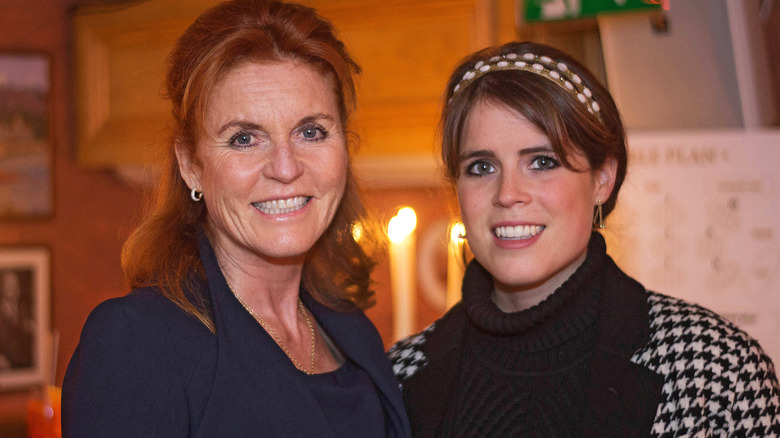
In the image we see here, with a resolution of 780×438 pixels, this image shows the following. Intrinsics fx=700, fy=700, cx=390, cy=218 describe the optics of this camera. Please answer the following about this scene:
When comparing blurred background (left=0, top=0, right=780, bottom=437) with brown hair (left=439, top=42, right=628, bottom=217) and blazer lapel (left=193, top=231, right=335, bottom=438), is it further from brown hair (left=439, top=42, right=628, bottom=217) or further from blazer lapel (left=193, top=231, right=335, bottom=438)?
blazer lapel (left=193, top=231, right=335, bottom=438)

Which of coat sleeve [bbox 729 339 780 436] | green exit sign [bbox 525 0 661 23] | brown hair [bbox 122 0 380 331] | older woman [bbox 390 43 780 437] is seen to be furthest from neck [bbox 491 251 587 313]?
green exit sign [bbox 525 0 661 23]

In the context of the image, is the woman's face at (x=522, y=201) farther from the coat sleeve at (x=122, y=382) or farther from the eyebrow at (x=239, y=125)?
the coat sleeve at (x=122, y=382)

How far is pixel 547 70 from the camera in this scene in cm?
143

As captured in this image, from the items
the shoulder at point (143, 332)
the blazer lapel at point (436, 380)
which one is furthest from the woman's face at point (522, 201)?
the shoulder at point (143, 332)

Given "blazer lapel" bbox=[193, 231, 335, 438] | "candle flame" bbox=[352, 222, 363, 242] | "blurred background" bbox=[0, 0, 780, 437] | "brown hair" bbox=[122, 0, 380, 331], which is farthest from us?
"blurred background" bbox=[0, 0, 780, 437]

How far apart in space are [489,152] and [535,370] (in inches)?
17.8

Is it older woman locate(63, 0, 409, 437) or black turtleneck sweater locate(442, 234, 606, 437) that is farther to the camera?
black turtleneck sweater locate(442, 234, 606, 437)

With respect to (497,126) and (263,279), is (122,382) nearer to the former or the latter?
(263,279)

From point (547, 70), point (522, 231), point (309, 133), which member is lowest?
point (522, 231)

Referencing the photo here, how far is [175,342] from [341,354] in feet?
1.58

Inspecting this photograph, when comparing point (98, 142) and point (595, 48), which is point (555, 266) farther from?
point (98, 142)

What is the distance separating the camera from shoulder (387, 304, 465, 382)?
63.7 inches

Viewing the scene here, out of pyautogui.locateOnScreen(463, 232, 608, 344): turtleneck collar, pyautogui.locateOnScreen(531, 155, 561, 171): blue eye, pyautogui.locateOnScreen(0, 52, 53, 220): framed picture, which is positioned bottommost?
pyautogui.locateOnScreen(463, 232, 608, 344): turtleneck collar

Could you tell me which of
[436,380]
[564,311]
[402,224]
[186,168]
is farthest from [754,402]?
[402,224]
